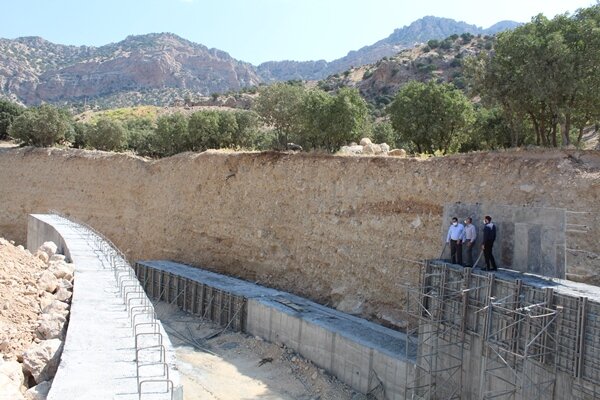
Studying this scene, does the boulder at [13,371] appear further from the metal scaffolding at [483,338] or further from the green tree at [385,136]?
the green tree at [385,136]

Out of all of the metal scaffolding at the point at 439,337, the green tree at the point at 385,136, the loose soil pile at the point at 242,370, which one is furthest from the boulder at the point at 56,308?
the green tree at the point at 385,136

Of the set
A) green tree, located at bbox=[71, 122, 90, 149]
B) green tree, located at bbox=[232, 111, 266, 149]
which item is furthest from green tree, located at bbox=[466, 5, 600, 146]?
green tree, located at bbox=[71, 122, 90, 149]

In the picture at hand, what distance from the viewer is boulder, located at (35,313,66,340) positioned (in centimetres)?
950

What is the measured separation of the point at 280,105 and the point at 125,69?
370ft

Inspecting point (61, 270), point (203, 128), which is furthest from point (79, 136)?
point (61, 270)

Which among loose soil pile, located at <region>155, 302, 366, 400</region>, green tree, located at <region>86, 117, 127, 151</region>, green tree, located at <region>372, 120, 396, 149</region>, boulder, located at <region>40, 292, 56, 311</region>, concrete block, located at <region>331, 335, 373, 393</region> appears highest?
green tree, located at <region>372, 120, 396, 149</region>

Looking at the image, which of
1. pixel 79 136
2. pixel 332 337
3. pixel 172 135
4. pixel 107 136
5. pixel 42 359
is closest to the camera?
pixel 42 359

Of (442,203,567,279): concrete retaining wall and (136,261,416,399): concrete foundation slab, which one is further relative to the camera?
(136,261,416,399): concrete foundation slab

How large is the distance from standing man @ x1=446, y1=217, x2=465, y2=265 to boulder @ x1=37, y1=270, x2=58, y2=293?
1005cm

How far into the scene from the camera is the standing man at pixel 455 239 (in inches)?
555

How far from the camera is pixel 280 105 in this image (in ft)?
101

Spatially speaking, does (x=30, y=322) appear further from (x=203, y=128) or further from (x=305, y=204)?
(x=203, y=128)

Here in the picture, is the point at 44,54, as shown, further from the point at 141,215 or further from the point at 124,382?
the point at 124,382

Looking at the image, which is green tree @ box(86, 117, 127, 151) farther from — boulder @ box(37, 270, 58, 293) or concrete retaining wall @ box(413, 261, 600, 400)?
concrete retaining wall @ box(413, 261, 600, 400)
